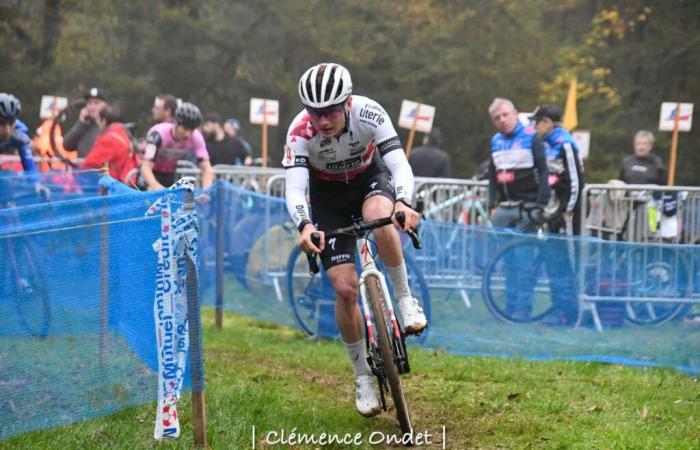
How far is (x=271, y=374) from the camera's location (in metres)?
9.07

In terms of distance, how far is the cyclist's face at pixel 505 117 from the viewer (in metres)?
12.1

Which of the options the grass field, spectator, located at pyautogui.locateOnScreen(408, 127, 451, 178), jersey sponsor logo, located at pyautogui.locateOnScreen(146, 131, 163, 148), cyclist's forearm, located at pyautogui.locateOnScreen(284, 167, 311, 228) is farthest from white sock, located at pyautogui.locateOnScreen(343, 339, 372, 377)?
spectator, located at pyautogui.locateOnScreen(408, 127, 451, 178)

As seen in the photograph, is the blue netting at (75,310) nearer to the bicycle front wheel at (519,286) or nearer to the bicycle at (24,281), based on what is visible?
the bicycle at (24,281)

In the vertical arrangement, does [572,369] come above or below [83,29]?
below

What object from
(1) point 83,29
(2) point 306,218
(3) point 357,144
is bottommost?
(2) point 306,218

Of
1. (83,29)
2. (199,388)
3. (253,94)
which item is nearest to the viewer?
(199,388)

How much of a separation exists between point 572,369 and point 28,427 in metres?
4.98

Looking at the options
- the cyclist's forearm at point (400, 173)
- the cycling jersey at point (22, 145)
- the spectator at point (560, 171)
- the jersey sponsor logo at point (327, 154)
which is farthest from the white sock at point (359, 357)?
the spectator at point (560, 171)

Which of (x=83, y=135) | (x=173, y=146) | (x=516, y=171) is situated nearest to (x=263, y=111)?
(x=83, y=135)

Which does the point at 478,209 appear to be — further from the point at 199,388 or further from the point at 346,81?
the point at 199,388

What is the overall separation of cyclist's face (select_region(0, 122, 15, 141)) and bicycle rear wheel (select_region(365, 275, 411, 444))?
5143 millimetres

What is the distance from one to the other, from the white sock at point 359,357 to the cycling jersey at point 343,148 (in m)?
0.93

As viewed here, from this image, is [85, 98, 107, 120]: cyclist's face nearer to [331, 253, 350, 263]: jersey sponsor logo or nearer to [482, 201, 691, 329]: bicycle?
[482, 201, 691, 329]: bicycle

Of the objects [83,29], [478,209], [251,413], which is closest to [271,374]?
[251,413]
